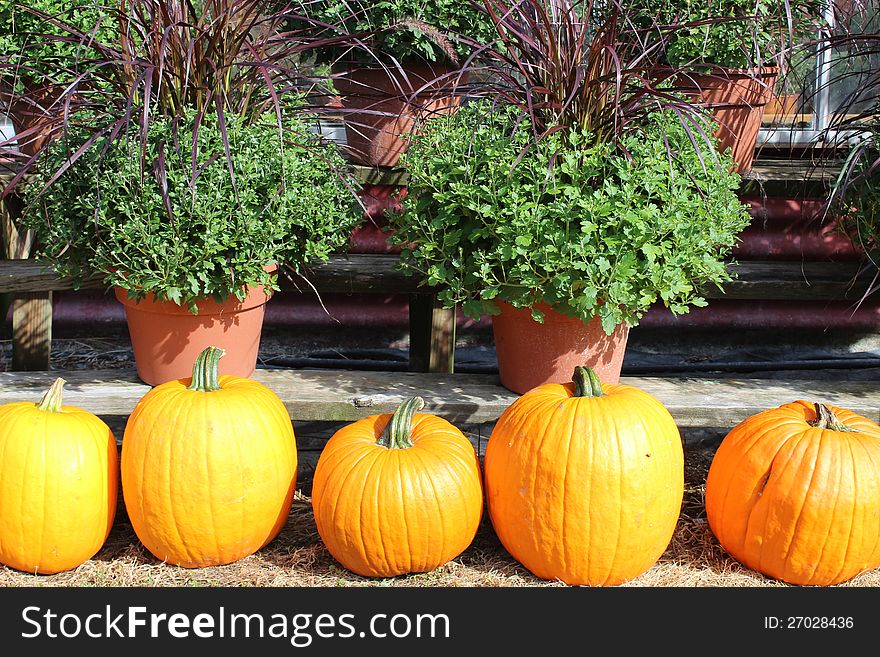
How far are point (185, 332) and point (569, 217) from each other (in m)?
1.06

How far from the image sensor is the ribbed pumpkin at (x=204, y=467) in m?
2.11

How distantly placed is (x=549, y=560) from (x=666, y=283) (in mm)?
732

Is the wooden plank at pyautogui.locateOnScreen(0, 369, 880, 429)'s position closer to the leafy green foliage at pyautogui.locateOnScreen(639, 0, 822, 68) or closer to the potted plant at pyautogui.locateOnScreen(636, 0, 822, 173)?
the potted plant at pyautogui.locateOnScreen(636, 0, 822, 173)

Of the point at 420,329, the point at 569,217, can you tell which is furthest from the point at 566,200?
the point at 420,329

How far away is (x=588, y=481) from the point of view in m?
2.05

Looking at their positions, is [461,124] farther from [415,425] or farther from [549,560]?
[549,560]

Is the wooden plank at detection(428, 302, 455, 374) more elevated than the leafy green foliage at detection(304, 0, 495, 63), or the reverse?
the leafy green foliage at detection(304, 0, 495, 63)

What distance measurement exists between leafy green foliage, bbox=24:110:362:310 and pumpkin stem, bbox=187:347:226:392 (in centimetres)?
17

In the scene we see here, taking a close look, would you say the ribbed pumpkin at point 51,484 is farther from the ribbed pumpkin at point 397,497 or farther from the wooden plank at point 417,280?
the wooden plank at point 417,280

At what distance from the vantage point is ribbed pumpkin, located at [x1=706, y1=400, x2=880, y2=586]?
6.81ft

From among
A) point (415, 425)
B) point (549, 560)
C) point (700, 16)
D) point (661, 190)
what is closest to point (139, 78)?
point (415, 425)

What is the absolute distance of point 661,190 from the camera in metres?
2.23

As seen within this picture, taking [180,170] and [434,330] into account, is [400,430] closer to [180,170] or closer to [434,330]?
[434,330]

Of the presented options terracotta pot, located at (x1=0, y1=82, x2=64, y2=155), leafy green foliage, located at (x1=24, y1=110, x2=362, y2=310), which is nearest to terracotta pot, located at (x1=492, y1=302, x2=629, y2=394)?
leafy green foliage, located at (x1=24, y1=110, x2=362, y2=310)
